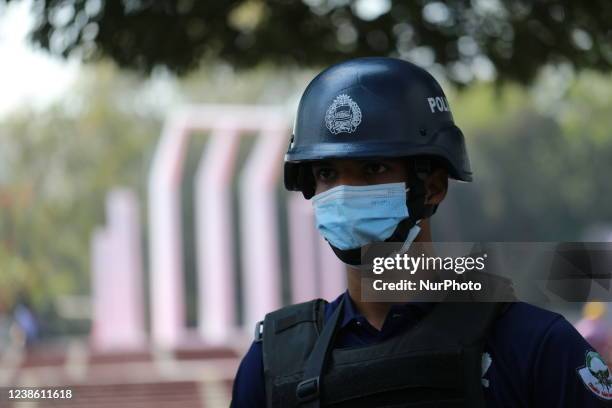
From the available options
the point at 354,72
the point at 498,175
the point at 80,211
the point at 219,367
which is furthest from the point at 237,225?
the point at 354,72

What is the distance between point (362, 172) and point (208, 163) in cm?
1793

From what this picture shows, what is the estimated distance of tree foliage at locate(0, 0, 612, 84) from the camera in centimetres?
493

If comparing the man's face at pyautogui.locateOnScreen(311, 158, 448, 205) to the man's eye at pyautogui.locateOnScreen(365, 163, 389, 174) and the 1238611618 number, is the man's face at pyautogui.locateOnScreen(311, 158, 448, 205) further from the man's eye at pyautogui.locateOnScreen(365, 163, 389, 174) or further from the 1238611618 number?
the 1238611618 number

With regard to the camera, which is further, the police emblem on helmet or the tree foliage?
the tree foliage

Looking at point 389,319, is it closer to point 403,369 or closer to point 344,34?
point 403,369

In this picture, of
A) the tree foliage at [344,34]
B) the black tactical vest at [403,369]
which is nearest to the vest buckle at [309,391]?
the black tactical vest at [403,369]

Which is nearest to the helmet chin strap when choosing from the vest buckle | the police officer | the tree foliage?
the police officer

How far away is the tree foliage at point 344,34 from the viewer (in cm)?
493

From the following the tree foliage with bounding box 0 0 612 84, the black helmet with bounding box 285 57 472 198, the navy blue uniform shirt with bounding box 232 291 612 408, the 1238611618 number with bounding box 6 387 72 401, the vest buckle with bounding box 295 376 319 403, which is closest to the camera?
the navy blue uniform shirt with bounding box 232 291 612 408

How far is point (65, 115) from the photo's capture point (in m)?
38.0

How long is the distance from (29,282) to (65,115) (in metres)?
8.55

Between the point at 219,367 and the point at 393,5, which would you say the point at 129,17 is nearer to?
the point at 393,5

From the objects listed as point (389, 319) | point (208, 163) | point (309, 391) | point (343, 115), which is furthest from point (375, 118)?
point (208, 163)

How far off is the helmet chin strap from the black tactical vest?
137 millimetres
